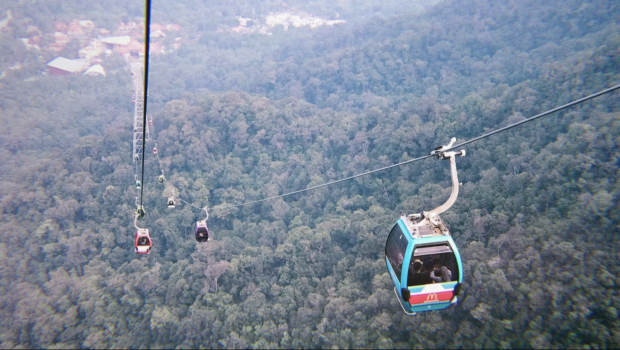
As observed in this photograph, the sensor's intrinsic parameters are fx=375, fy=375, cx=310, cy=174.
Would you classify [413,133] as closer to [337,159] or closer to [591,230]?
[337,159]

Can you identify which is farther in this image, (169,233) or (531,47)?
(531,47)

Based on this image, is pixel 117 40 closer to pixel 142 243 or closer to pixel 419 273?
pixel 142 243

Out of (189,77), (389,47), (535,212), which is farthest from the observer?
(189,77)

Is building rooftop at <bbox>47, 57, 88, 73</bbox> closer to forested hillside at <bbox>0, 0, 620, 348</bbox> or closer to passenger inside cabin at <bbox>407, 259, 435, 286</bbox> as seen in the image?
forested hillside at <bbox>0, 0, 620, 348</bbox>

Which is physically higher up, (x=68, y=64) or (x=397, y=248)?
(x=397, y=248)

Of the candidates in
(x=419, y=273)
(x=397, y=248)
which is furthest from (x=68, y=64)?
(x=419, y=273)

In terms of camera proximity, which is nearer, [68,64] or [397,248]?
[397,248]

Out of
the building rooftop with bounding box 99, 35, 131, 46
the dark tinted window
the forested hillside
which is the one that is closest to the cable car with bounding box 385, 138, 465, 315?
the dark tinted window

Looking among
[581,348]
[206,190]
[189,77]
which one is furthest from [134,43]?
[581,348]

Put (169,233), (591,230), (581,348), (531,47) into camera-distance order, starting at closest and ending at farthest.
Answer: (581,348), (591,230), (169,233), (531,47)
